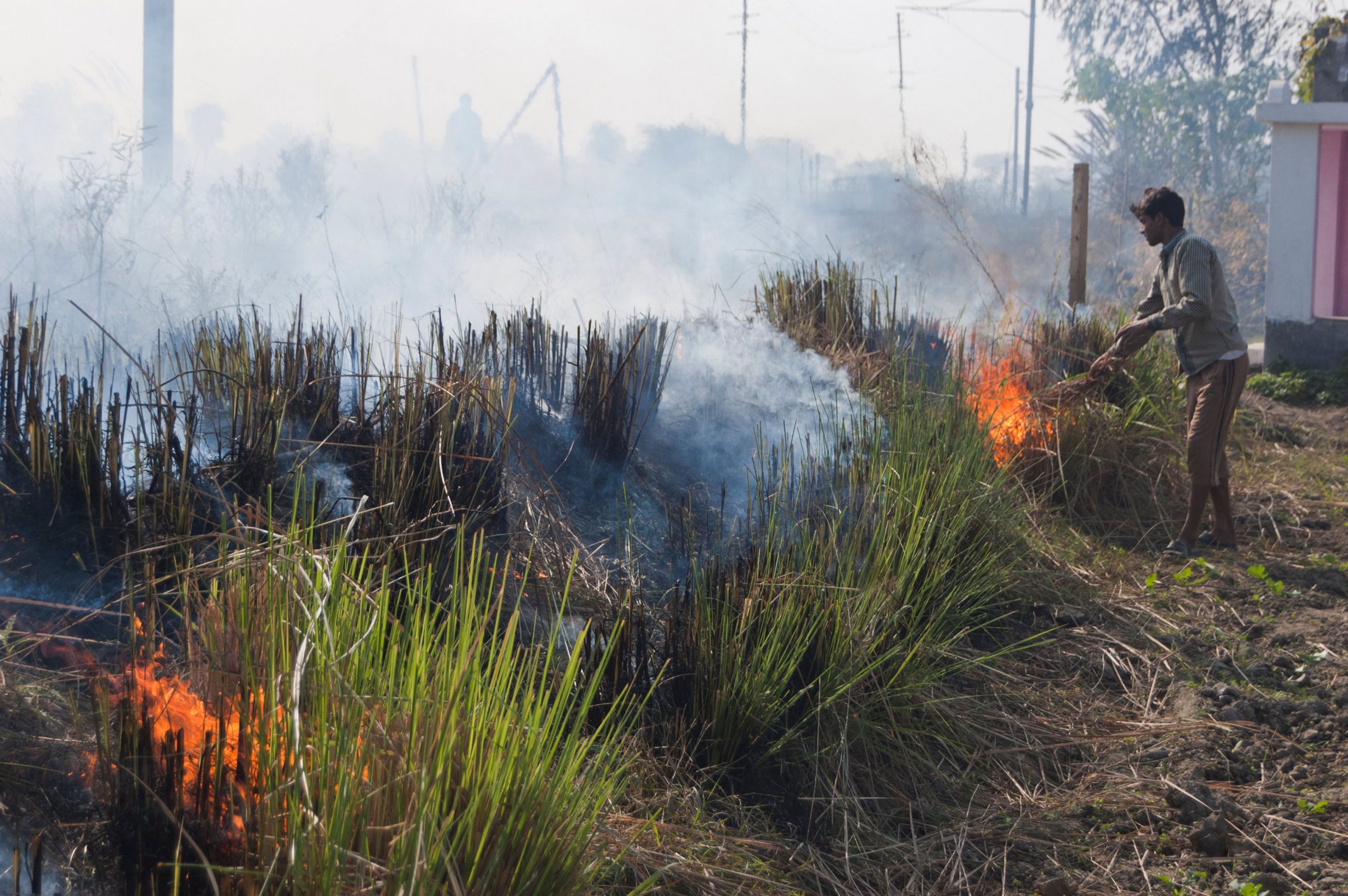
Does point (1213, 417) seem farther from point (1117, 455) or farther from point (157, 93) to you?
point (157, 93)

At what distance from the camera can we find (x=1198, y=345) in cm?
482

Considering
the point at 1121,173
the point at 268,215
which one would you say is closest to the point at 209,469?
the point at 268,215

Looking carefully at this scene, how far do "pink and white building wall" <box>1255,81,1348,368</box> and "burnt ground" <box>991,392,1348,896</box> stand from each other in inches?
256

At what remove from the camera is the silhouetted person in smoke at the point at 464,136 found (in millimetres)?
25484

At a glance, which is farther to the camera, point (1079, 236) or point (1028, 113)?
point (1028, 113)

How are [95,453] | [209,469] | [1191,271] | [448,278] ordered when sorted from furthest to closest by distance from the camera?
[448,278] → [1191,271] → [209,469] → [95,453]

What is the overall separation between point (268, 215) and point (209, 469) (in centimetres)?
1131

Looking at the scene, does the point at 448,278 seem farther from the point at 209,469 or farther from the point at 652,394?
the point at 209,469

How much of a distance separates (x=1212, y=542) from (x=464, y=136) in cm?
2479

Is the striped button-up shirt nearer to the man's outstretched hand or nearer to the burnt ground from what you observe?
the man's outstretched hand

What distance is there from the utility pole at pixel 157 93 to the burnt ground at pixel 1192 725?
10051 mm

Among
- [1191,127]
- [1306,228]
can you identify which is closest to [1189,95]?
[1191,127]

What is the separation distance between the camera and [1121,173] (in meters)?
28.1

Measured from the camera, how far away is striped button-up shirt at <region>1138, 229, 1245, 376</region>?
4695 mm
